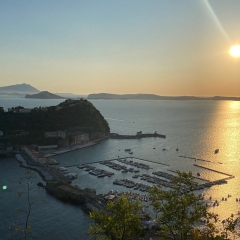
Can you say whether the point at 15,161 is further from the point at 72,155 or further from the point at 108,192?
the point at 108,192

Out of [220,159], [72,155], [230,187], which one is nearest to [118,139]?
[72,155]

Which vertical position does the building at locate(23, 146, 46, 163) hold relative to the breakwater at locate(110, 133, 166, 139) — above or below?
below

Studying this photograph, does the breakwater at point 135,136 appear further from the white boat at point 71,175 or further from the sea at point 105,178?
the white boat at point 71,175

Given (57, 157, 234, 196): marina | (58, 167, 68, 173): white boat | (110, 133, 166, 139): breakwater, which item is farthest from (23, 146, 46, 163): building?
(110, 133, 166, 139): breakwater

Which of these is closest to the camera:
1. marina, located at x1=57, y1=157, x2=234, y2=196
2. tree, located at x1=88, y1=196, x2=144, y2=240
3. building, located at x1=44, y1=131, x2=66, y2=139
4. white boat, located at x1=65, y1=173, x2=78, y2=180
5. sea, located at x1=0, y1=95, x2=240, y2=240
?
tree, located at x1=88, y1=196, x2=144, y2=240

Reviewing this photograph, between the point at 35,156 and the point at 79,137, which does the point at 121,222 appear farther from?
the point at 79,137

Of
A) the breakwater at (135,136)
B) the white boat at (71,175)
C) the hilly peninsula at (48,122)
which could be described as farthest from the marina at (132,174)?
the breakwater at (135,136)

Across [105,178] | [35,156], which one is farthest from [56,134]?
[105,178]

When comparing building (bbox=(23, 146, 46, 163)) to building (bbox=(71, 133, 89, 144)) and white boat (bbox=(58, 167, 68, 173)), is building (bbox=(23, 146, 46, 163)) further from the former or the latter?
building (bbox=(71, 133, 89, 144))

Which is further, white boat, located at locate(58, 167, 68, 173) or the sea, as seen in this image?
white boat, located at locate(58, 167, 68, 173)
